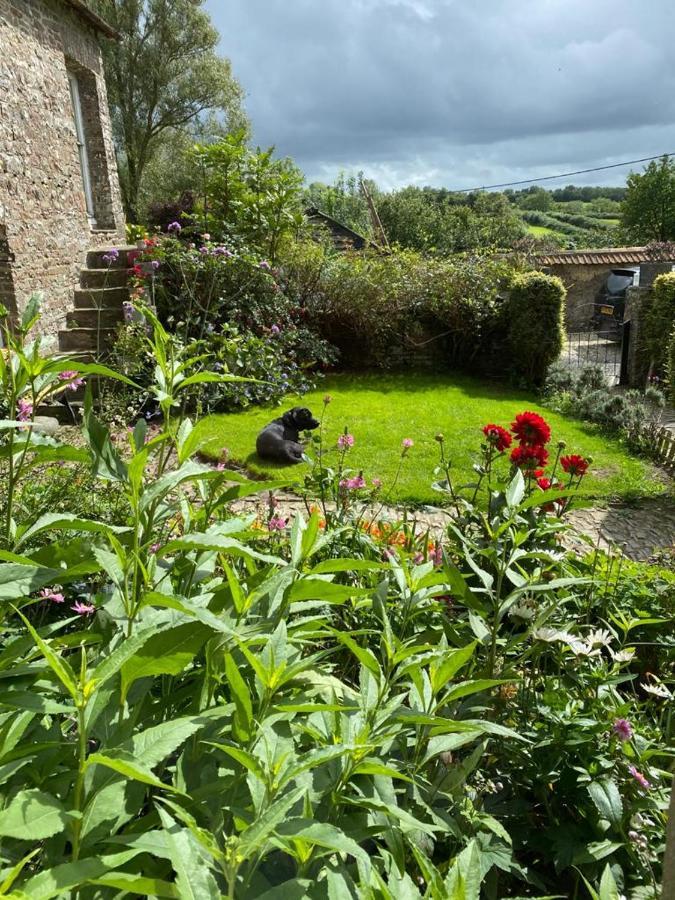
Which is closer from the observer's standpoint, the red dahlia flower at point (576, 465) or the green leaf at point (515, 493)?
the green leaf at point (515, 493)

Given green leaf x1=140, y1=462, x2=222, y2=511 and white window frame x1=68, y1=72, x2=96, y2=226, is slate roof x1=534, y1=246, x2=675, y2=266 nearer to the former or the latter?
white window frame x1=68, y1=72, x2=96, y2=226

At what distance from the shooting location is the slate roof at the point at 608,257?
1830 cm

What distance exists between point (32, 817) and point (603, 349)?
15.6m

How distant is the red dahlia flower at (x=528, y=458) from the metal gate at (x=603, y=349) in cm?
790

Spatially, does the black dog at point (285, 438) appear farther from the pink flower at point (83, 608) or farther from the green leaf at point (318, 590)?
the green leaf at point (318, 590)

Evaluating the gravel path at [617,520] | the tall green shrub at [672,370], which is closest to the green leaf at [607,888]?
the gravel path at [617,520]

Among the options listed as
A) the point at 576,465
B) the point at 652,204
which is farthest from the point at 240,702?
the point at 652,204

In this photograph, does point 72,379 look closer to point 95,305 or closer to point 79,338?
point 79,338

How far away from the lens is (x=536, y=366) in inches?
405

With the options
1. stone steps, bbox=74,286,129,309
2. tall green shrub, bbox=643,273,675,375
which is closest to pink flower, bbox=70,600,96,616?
stone steps, bbox=74,286,129,309

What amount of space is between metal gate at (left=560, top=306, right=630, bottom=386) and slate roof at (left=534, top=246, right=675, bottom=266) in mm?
1672

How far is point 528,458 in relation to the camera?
278 centimetres

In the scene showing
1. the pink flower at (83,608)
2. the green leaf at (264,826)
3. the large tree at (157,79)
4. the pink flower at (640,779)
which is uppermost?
the large tree at (157,79)

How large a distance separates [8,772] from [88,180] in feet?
36.7
